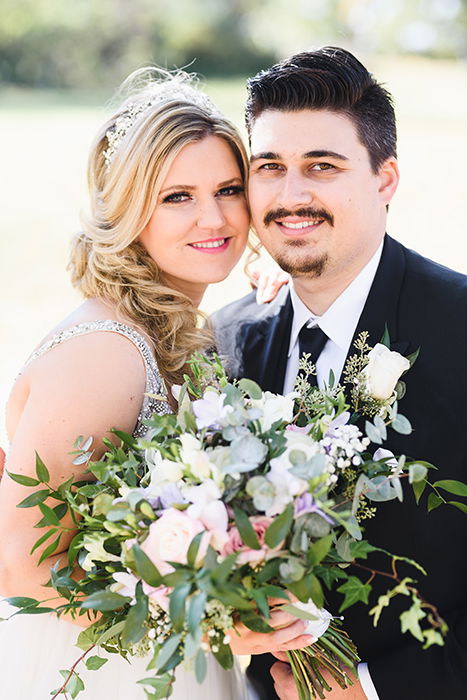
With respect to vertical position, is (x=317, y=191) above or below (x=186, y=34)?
below

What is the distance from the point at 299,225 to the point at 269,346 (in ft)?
1.74

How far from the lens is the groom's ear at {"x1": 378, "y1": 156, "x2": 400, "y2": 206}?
10.4 ft

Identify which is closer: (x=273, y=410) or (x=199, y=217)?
(x=273, y=410)

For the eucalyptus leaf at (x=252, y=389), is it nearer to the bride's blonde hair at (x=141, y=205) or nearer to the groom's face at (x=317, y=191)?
the bride's blonde hair at (x=141, y=205)

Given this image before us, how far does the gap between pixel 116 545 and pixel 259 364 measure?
136cm

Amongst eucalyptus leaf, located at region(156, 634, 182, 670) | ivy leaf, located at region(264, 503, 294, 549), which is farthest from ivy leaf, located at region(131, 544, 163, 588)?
ivy leaf, located at region(264, 503, 294, 549)

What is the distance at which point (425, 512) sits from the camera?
8.81 feet

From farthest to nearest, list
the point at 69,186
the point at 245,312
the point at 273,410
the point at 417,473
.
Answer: the point at 69,186 < the point at 245,312 < the point at 273,410 < the point at 417,473

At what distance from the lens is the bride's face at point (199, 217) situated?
309cm

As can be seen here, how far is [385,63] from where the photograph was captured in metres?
30.6

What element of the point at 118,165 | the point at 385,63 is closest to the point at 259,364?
the point at 118,165

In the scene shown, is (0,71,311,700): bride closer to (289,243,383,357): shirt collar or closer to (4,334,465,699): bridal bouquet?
(4,334,465,699): bridal bouquet

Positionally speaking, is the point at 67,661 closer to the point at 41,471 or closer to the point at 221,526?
the point at 41,471

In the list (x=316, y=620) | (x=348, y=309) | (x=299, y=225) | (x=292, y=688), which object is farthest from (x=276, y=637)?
(x=299, y=225)
